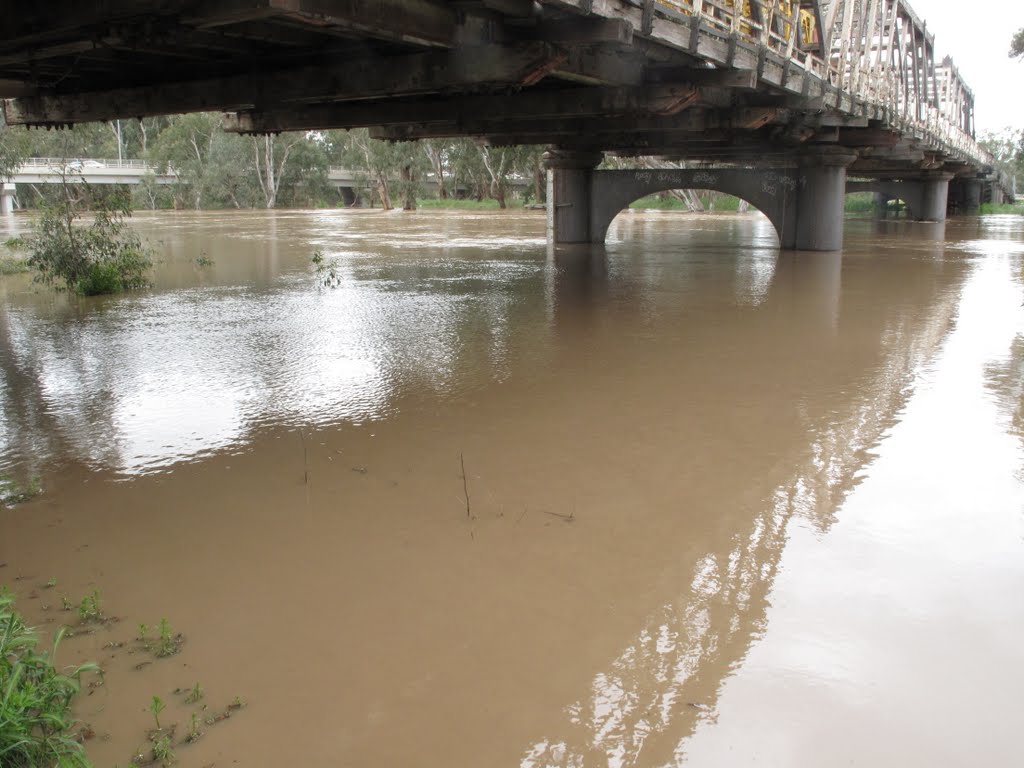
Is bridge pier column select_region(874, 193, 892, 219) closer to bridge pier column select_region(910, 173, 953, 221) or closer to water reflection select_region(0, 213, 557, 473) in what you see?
bridge pier column select_region(910, 173, 953, 221)

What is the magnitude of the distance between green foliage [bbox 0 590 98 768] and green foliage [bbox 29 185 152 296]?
14443mm

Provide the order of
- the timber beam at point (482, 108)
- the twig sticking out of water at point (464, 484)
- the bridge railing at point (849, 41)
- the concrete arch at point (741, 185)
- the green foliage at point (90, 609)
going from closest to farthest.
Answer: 1. the green foliage at point (90, 609)
2. the twig sticking out of water at point (464, 484)
3. the bridge railing at point (849, 41)
4. the timber beam at point (482, 108)
5. the concrete arch at point (741, 185)

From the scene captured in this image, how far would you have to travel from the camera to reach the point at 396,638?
452 cm

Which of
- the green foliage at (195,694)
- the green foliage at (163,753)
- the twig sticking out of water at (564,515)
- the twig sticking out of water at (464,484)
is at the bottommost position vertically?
the green foliage at (163,753)

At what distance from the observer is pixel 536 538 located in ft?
18.5

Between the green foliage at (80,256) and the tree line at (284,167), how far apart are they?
5017 centimetres

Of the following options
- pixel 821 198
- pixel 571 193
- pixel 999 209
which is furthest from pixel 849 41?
pixel 999 209

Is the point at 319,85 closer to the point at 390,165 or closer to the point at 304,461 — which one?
the point at 304,461

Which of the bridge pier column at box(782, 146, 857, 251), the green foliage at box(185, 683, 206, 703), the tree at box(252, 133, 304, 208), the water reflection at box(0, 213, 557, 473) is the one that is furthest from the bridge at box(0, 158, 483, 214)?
the green foliage at box(185, 683, 206, 703)

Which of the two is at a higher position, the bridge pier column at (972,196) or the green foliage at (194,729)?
the bridge pier column at (972,196)

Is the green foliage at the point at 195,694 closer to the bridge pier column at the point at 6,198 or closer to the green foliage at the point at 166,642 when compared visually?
the green foliage at the point at 166,642

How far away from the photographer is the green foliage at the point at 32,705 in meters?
3.33

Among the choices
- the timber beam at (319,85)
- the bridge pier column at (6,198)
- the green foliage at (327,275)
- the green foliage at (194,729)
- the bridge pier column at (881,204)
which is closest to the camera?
the green foliage at (194,729)

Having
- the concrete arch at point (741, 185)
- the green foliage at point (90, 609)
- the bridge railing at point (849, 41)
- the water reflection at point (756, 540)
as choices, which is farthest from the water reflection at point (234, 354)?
the concrete arch at point (741, 185)
